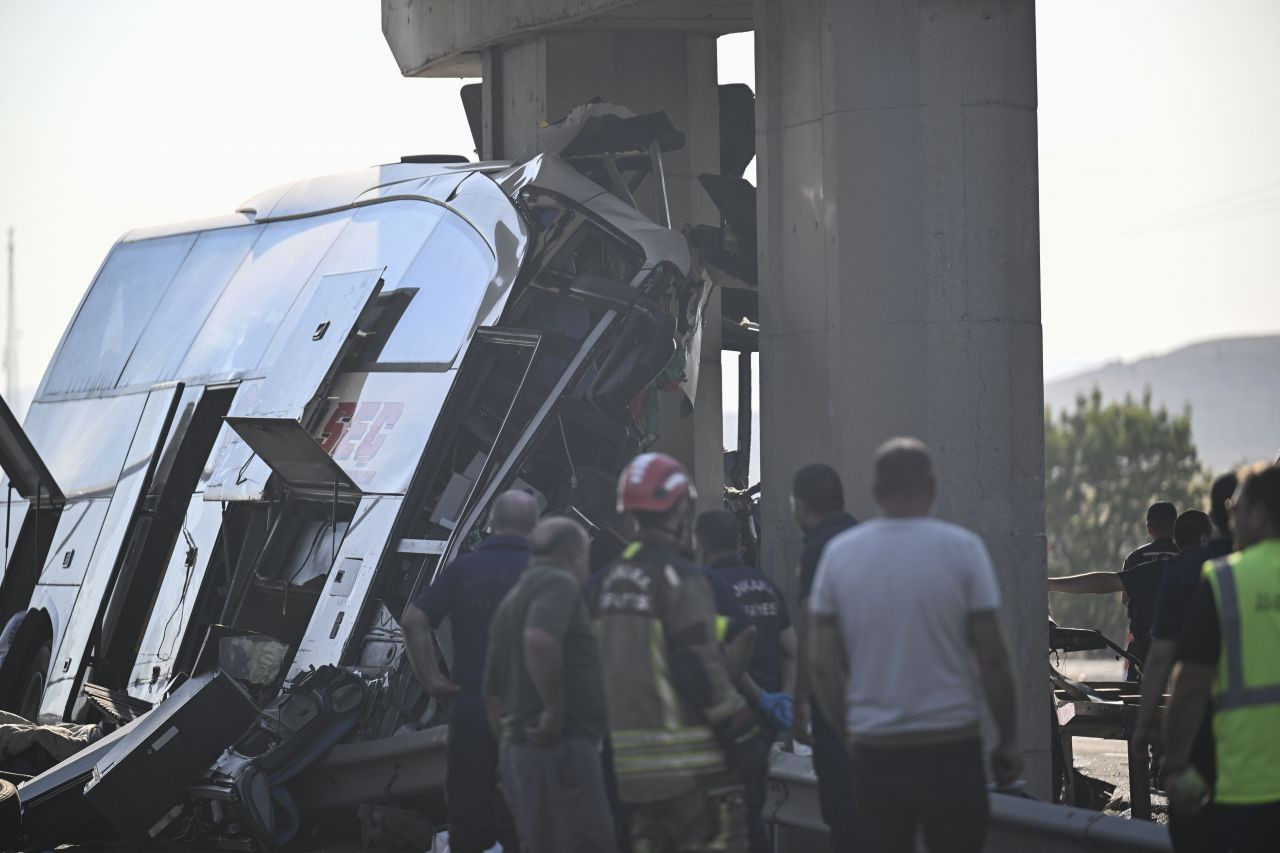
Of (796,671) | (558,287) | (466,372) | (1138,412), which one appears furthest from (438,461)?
(1138,412)

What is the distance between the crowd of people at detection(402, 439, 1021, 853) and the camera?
571cm

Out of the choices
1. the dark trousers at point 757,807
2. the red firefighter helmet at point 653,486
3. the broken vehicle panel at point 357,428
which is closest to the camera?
the red firefighter helmet at point 653,486

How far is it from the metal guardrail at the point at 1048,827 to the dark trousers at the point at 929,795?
1.88 m

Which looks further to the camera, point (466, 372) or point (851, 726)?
point (466, 372)

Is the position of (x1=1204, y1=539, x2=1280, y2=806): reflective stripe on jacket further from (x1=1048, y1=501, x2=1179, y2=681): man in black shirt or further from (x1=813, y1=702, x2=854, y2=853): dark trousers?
(x1=1048, y1=501, x2=1179, y2=681): man in black shirt

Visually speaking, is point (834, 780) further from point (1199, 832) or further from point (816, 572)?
point (1199, 832)

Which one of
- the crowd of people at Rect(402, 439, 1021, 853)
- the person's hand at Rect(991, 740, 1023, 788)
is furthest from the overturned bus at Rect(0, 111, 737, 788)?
the person's hand at Rect(991, 740, 1023, 788)

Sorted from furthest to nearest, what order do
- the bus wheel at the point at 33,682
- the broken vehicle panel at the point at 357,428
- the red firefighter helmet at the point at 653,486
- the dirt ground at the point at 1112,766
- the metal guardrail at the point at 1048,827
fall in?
1. the bus wheel at the point at 33,682
2. the dirt ground at the point at 1112,766
3. the broken vehicle panel at the point at 357,428
4. the metal guardrail at the point at 1048,827
5. the red firefighter helmet at the point at 653,486

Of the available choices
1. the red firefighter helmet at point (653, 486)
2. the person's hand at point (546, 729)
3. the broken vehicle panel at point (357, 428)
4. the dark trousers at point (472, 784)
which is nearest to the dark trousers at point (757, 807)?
the person's hand at point (546, 729)

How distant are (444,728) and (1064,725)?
374cm

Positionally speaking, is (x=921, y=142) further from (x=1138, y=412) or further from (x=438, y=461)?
(x=1138, y=412)

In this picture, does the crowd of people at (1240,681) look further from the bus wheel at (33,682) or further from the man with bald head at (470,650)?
the bus wheel at (33,682)

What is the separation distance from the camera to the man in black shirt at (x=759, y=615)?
759 cm

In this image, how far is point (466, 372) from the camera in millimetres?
11852
